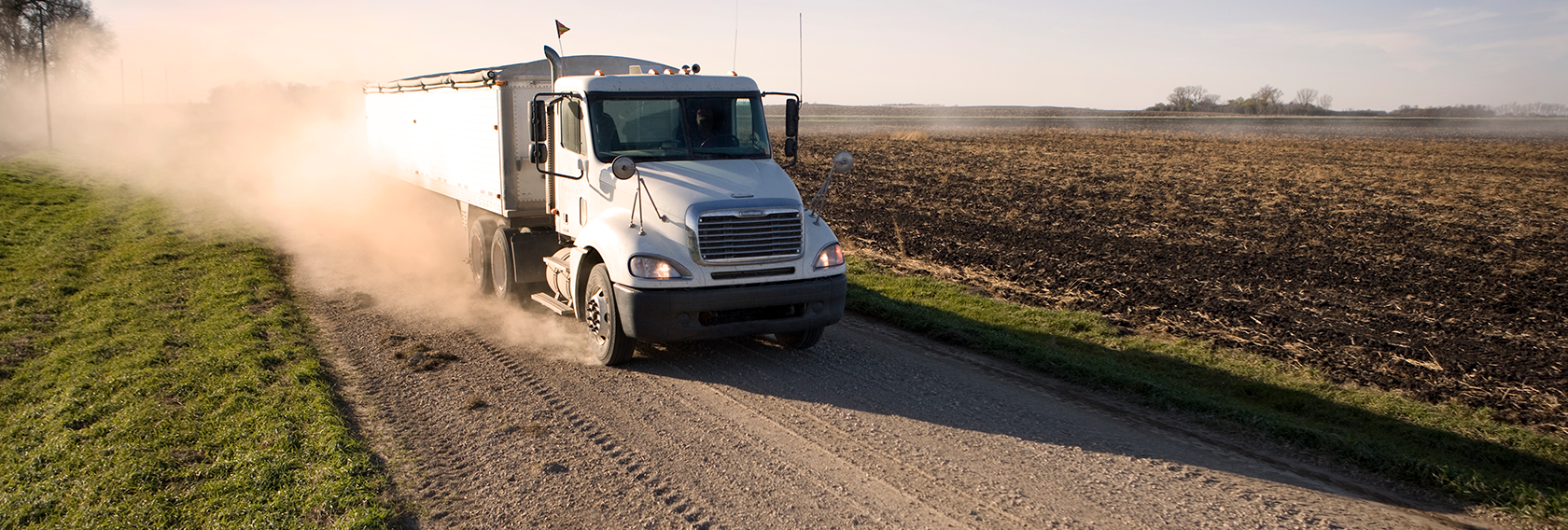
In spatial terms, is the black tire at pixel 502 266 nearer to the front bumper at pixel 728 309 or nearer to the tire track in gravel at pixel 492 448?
the tire track in gravel at pixel 492 448

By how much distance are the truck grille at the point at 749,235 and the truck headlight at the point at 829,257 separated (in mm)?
224

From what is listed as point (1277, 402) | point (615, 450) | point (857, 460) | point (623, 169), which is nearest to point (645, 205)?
point (623, 169)

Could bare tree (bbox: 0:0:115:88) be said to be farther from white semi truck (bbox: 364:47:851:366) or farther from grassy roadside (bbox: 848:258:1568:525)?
grassy roadside (bbox: 848:258:1568:525)

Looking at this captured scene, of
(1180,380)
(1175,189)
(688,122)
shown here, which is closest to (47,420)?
(688,122)

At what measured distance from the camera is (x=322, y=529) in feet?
16.1

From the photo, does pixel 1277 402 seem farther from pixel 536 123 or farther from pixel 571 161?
pixel 536 123

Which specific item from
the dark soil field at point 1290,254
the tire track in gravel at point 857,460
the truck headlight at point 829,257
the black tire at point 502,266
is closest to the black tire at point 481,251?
the black tire at point 502,266

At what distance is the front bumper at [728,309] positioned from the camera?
7.68m

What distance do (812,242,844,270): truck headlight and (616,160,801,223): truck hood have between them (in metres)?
0.52

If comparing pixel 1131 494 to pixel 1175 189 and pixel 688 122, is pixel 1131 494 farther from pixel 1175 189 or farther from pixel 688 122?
pixel 1175 189

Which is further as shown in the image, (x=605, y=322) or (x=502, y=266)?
(x=502, y=266)

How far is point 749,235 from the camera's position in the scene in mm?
7918

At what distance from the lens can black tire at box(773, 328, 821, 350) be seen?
28.8 ft

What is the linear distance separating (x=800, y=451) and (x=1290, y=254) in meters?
11.5
